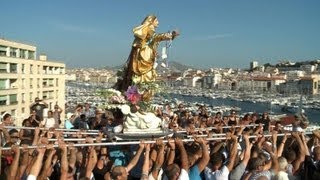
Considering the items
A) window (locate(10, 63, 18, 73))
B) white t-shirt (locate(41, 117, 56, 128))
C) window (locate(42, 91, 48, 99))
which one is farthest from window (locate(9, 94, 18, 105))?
white t-shirt (locate(41, 117, 56, 128))

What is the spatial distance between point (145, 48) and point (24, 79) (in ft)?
230

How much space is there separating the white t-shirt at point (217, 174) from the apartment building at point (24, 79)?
61534 millimetres

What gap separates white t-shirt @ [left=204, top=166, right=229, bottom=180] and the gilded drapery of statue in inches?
215

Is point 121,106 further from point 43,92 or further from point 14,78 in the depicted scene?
point 43,92

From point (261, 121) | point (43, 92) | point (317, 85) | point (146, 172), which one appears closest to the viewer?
point (146, 172)

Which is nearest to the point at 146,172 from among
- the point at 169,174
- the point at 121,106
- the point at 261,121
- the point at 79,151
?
the point at 169,174

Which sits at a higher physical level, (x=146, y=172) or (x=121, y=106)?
(x=121, y=106)

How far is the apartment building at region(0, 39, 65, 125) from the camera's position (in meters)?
71.3

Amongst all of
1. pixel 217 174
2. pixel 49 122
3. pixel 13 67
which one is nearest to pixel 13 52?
pixel 13 67

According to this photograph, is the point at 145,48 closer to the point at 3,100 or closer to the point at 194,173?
the point at 194,173

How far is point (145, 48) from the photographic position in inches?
501

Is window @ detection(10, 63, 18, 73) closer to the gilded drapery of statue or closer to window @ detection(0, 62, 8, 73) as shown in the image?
window @ detection(0, 62, 8, 73)

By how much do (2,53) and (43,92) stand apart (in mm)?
17600

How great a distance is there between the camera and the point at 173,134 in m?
9.56
